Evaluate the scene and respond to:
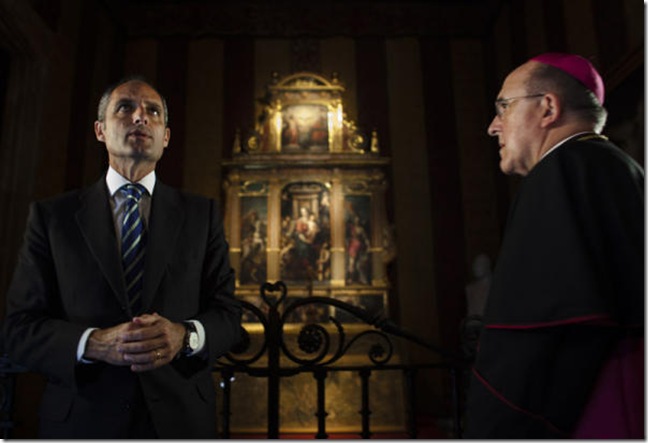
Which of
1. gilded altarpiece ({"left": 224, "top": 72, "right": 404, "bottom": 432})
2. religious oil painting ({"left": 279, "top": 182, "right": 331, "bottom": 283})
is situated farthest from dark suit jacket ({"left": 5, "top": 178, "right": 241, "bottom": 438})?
religious oil painting ({"left": 279, "top": 182, "right": 331, "bottom": 283})

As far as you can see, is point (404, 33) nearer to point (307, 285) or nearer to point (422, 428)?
point (307, 285)

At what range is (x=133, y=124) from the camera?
4.91ft

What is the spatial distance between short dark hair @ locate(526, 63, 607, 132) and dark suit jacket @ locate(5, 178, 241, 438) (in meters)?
1.16

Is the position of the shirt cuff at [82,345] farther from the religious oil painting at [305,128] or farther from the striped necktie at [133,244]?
the religious oil painting at [305,128]

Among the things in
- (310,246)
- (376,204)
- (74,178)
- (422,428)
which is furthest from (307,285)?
(74,178)

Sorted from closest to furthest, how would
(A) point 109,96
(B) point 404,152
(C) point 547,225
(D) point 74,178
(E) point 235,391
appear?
Result: (C) point 547,225
(A) point 109,96
(E) point 235,391
(D) point 74,178
(B) point 404,152

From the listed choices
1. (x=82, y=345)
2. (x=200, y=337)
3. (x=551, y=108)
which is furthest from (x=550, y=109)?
(x=82, y=345)

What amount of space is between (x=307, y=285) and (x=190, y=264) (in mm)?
4636

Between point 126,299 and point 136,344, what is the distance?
186mm

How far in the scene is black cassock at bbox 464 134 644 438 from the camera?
1.11m

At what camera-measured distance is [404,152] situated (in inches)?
278

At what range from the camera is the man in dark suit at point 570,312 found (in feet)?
3.63

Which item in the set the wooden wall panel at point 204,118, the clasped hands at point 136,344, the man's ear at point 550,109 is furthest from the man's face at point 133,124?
the wooden wall panel at point 204,118

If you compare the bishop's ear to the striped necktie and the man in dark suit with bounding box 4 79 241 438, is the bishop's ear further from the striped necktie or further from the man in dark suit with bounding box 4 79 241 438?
the striped necktie
